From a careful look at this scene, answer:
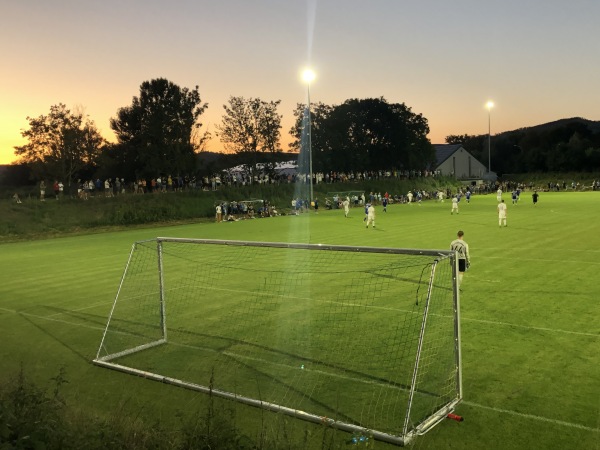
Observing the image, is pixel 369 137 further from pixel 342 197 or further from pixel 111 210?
pixel 111 210

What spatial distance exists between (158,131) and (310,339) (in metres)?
60.6

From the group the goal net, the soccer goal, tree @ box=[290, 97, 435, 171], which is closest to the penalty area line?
the soccer goal

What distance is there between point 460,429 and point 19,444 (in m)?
4.99

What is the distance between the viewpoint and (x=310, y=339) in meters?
10.9

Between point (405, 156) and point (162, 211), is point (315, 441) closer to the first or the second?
point (162, 211)

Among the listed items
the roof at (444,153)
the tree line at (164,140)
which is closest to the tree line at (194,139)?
the tree line at (164,140)

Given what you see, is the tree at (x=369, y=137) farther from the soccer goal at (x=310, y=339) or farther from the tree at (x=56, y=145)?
the soccer goal at (x=310, y=339)

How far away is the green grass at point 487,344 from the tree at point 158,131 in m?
42.9

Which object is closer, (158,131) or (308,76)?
(308,76)

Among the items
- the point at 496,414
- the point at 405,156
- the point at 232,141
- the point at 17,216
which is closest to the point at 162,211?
the point at 17,216

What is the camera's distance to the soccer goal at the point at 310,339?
25.5ft

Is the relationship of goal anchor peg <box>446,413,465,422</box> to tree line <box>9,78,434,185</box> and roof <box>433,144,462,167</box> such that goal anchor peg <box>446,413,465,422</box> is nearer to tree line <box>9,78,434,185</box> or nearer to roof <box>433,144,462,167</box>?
tree line <box>9,78,434,185</box>

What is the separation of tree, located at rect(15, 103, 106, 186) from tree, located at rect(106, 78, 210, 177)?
5486mm

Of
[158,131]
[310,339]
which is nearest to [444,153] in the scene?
[158,131]
